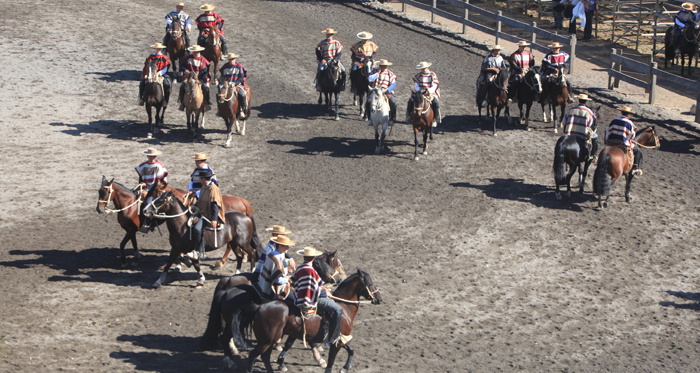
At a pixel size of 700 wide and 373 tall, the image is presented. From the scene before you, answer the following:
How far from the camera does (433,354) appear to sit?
36.0 feet

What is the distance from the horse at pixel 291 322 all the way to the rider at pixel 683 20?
19710 mm

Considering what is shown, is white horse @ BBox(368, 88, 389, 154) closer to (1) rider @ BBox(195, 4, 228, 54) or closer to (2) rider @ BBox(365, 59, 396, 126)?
(2) rider @ BBox(365, 59, 396, 126)

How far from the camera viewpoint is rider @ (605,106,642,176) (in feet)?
53.9

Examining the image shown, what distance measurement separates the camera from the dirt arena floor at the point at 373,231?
11188mm

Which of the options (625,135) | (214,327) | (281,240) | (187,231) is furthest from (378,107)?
(214,327)

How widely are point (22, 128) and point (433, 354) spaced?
1459cm

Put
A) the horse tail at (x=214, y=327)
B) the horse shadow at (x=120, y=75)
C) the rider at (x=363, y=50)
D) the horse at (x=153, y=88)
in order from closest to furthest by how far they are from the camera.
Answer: the horse tail at (x=214, y=327) < the horse at (x=153, y=88) < the rider at (x=363, y=50) < the horse shadow at (x=120, y=75)

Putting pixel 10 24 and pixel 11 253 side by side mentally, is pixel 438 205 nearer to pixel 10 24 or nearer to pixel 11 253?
pixel 11 253

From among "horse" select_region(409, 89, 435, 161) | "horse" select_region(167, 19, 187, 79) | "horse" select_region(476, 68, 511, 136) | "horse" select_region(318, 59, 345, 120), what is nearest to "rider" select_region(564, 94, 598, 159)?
"horse" select_region(476, 68, 511, 136)

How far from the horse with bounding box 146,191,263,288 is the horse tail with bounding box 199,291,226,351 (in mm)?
2336

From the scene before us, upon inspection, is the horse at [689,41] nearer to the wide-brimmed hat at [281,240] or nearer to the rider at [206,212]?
the rider at [206,212]

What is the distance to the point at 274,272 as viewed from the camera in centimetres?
1033

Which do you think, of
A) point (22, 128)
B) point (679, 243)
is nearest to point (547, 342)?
point (679, 243)

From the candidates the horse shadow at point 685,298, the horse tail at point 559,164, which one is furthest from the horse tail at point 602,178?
the horse shadow at point 685,298
